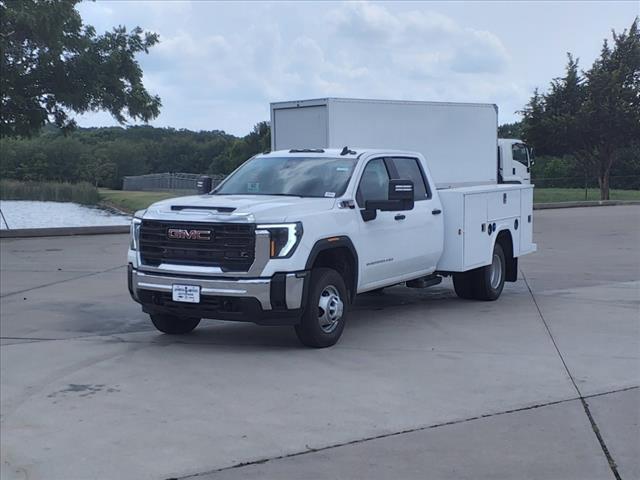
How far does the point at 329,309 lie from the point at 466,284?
3636 mm

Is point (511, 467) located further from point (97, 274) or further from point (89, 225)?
point (89, 225)

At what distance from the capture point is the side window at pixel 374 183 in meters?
8.92

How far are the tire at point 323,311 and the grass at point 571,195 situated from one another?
31.3 m

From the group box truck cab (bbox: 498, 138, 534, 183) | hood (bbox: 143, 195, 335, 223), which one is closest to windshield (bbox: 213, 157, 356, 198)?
hood (bbox: 143, 195, 335, 223)

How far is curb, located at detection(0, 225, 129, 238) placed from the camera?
2178cm

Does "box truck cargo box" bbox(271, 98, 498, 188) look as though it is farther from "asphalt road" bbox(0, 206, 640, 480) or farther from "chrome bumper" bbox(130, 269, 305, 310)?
"chrome bumper" bbox(130, 269, 305, 310)

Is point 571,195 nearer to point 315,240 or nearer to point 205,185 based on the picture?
point 205,185

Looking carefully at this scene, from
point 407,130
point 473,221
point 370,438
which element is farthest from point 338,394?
point 407,130

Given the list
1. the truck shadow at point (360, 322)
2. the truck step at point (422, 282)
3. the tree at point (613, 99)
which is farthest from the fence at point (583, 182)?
the truck step at point (422, 282)

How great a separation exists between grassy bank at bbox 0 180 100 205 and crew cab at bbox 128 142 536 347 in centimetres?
2403

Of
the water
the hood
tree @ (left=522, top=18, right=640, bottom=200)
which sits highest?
tree @ (left=522, top=18, right=640, bottom=200)

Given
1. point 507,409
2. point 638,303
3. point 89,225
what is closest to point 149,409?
point 507,409

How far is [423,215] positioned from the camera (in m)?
9.77

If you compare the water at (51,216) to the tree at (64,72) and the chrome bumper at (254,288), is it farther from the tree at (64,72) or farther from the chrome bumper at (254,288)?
the chrome bumper at (254,288)
